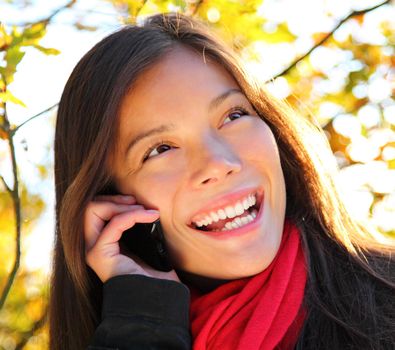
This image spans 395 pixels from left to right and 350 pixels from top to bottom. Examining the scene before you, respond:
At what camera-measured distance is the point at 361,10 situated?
357 centimetres

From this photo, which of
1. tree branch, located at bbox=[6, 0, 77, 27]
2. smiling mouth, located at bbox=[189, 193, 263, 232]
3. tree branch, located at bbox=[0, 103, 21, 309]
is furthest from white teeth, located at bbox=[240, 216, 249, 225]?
tree branch, located at bbox=[6, 0, 77, 27]

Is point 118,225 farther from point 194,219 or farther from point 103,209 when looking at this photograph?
point 194,219

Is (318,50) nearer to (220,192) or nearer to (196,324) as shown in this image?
(220,192)

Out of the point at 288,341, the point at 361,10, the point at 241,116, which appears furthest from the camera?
the point at 361,10

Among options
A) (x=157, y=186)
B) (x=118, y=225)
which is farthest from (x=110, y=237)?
(x=157, y=186)

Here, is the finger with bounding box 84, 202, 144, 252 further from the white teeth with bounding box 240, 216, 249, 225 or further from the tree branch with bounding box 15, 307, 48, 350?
the tree branch with bounding box 15, 307, 48, 350

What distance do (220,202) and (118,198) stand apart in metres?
0.38

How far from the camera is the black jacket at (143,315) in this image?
2859 millimetres

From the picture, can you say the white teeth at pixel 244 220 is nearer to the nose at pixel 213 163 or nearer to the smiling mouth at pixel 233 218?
the smiling mouth at pixel 233 218

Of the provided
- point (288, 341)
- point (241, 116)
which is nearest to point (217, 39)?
point (241, 116)

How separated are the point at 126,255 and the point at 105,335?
1.18 ft

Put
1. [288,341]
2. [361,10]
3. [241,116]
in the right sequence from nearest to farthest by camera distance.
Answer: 1. [288,341]
2. [241,116]
3. [361,10]

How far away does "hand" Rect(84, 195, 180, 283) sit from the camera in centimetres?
302

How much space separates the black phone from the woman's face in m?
0.03
